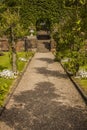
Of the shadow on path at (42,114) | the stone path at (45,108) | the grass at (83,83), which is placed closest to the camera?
the shadow on path at (42,114)

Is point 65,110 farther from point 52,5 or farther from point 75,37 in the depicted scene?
point 52,5

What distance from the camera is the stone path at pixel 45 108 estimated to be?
11727 millimetres

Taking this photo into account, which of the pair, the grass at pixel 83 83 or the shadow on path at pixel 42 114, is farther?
the grass at pixel 83 83

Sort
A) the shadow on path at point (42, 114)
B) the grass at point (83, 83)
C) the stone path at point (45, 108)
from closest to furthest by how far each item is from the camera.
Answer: the shadow on path at point (42, 114)
the stone path at point (45, 108)
the grass at point (83, 83)

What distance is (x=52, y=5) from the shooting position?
58688mm

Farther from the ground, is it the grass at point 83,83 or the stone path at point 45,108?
the stone path at point 45,108

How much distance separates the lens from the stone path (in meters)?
11.7

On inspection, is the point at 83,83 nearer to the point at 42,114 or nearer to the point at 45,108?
the point at 45,108

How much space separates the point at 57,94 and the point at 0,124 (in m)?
5.85

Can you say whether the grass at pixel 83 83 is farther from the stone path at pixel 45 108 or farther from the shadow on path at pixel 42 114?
the shadow on path at pixel 42 114

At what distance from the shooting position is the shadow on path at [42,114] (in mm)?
11602

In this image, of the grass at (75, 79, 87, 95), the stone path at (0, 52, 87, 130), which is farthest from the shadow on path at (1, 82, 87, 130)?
the grass at (75, 79, 87, 95)

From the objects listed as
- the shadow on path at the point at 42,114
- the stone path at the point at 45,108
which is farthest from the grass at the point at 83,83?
the shadow on path at the point at 42,114

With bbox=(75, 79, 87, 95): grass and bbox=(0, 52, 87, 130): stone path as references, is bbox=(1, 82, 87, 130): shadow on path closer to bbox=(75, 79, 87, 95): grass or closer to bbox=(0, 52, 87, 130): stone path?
bbox=(0, 52, 87, 130): stone path
